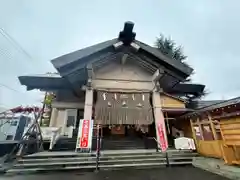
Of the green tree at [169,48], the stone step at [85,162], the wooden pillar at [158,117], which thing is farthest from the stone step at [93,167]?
the green tree at [169,48]

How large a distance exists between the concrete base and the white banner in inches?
188

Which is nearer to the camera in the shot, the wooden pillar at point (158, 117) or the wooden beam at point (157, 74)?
the wooden pillar at point (158, 117)

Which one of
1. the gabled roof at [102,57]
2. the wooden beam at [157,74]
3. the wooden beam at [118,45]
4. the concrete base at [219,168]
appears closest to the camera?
the concrete base at [219,168]

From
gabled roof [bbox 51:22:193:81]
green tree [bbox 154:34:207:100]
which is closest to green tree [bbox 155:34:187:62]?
green tree [bbox 154:34:207:100]

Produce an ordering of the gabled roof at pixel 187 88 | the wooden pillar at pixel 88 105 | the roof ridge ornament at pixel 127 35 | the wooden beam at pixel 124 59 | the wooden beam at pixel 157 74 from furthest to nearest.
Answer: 1. the gabled roof at pixel 187 88
2. the wooden beam at pixel 124 59
3. the wooden beam at pixel 157 74
4. the roof ridge ornament at pixel 127 35
5. the wooden pillar at pixel 88 105

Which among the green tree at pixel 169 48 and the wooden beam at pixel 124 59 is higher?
the green tree at pixel 169 48

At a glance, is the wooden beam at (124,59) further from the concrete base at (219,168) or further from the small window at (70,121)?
the concrete base at (219,168)

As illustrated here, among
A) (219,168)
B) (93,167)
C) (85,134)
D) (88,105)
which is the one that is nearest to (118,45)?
(88,105)

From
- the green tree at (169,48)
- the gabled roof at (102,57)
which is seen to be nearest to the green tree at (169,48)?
the green tree at (169,48)

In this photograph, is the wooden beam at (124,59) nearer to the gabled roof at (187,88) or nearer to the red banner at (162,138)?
the red banner at (162,138)

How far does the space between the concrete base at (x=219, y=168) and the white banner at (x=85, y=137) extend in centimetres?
478

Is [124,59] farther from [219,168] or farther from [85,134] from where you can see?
[219,168]

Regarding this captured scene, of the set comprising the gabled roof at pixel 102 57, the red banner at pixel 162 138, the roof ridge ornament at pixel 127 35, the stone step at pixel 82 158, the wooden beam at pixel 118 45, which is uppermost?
the roof ridge ornament at pixel 127 35

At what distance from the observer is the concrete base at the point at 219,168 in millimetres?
4586
